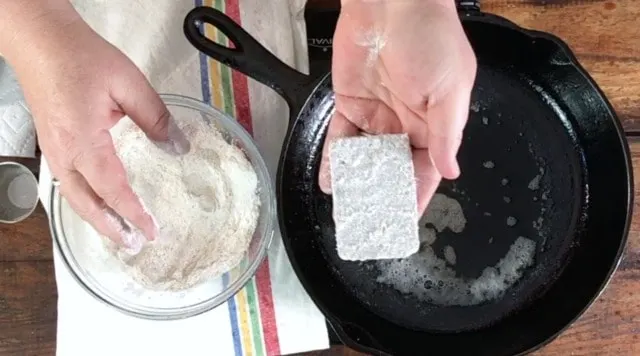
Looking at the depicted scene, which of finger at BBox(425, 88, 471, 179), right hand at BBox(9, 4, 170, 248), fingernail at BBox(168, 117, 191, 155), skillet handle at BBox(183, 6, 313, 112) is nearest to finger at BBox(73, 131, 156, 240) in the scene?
right hand at BBox(9, 4, 170, 248)

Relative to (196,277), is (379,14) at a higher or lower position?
higher

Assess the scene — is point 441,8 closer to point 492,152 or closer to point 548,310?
point 492,152

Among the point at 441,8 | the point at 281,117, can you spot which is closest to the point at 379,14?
the point at 441,8

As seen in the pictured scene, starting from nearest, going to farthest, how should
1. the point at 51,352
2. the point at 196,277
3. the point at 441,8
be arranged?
1. the point at 441,8
2. the point at 196,277
3. the point at 51,352

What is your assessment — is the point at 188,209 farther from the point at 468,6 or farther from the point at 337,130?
the point at 468,6

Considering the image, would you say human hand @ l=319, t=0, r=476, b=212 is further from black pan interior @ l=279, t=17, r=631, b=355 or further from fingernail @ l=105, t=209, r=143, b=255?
fingernail @ l=105, t=209, r=143, b=255

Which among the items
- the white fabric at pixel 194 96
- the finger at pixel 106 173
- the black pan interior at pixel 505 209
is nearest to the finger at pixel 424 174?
the black pan interior at pixel 505 209
